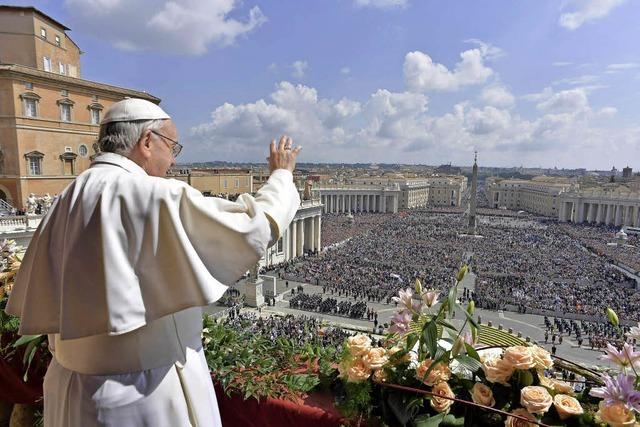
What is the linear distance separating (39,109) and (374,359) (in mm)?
21950

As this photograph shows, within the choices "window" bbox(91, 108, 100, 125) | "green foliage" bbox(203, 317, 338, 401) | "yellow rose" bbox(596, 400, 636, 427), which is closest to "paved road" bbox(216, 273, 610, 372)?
"window" bbox(91, 108, 100, 125)

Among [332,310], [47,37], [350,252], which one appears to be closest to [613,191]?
[350,252]

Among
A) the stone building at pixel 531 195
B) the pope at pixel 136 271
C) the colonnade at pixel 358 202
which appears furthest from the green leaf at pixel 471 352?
the stone building at pixel 531 195

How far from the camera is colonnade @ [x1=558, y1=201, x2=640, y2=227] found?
3150 inches

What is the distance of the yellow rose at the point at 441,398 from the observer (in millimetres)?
2287

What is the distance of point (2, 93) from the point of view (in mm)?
17984

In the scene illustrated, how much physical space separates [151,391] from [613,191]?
104292 millimetres

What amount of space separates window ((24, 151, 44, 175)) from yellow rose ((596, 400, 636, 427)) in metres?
22.5

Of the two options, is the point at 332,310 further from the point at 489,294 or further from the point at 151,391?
the point at 151,391

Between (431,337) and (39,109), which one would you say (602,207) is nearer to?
(39,109)

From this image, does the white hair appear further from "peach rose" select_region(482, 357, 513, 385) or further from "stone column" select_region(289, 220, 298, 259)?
Result: "stone column" select_region(289, 220, 298, 259)

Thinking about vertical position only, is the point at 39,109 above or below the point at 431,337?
above

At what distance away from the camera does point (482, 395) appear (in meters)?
2.28

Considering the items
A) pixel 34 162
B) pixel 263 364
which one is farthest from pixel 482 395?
pixel 34 162
